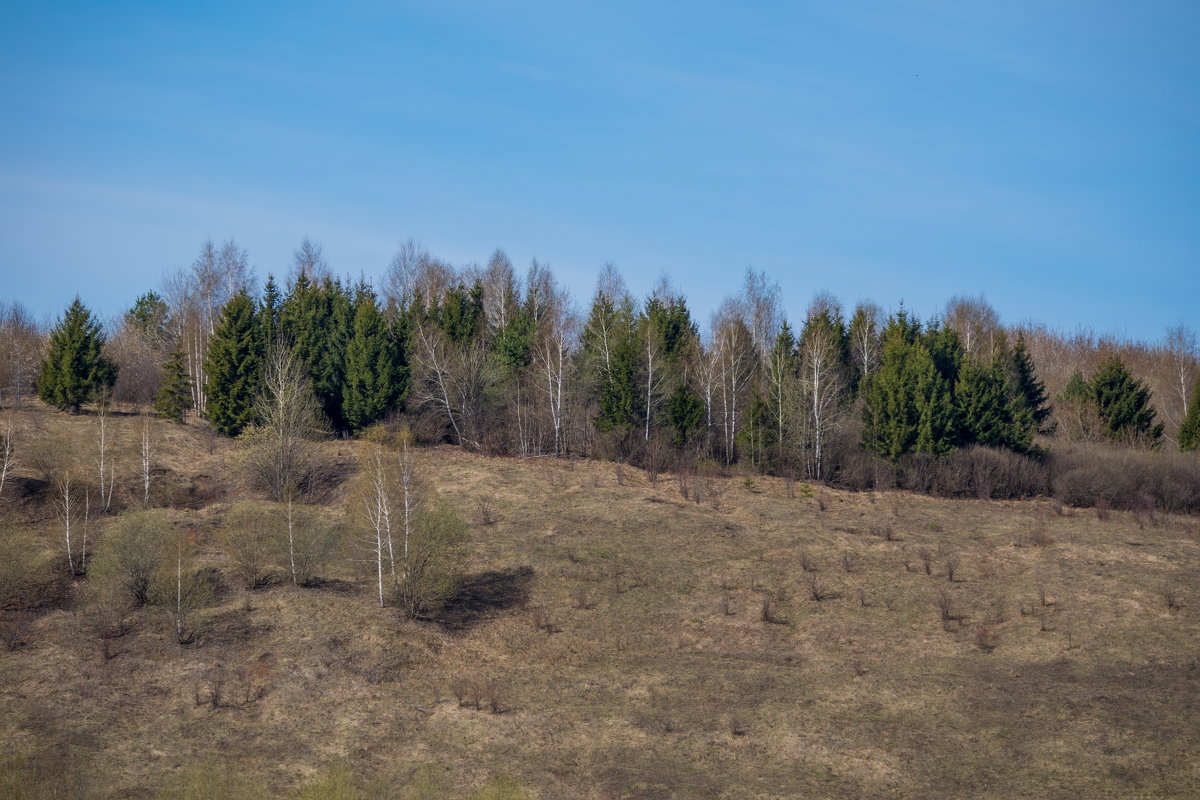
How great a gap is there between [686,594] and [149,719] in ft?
45.2

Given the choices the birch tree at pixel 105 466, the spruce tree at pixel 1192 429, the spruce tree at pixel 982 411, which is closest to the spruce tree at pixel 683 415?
the spruce tree at pixel 982 411

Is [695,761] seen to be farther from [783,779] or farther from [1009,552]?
[1009,552]

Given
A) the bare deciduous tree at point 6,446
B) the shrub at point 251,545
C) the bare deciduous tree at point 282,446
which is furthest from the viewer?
the bare deciduous tree at point 282,446

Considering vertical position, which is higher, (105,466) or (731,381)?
(731,381)

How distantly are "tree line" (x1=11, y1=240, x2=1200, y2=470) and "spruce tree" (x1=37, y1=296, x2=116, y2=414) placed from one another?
0.07 m

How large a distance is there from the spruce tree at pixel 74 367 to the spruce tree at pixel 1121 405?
4965cm

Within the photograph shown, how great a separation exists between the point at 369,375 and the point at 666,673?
27.9m

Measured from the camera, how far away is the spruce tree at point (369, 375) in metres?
44.7

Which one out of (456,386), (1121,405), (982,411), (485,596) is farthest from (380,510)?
(1121,405)

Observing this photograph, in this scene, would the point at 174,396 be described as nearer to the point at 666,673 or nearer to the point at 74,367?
the point at 74,367

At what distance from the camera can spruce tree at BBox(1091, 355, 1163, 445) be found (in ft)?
160

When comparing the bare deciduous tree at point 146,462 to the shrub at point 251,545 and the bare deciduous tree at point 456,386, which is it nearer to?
the shrub at point 251,545

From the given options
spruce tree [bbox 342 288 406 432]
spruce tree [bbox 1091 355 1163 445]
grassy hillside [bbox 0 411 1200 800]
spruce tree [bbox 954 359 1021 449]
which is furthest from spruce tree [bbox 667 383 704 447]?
spruce tree [bbox 1091 355 1163 445]

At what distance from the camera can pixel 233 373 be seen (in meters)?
41.5
